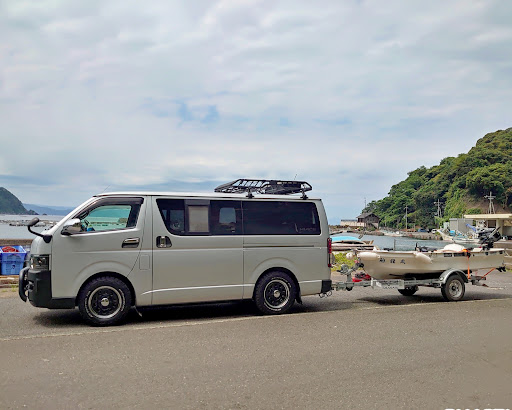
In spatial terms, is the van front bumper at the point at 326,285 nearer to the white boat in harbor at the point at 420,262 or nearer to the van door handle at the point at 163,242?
the white boat in harbor at the point at 420,262

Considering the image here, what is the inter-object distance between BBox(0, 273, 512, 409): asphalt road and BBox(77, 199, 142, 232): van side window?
1.65 m

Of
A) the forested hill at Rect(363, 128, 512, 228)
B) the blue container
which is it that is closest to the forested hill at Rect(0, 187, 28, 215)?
the forested hill at Rect(363, 128, 512, 228)

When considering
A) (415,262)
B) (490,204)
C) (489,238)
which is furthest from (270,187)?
(490,204)

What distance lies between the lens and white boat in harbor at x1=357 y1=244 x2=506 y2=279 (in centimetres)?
1055

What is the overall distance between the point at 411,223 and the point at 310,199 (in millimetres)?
147013

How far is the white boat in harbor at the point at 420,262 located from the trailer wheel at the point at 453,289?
0.29 m

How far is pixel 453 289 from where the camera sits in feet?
35.8

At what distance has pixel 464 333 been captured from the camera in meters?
7.47

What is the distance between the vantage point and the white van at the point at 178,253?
769 cm

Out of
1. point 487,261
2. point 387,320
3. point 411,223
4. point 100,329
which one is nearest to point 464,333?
point 387,320

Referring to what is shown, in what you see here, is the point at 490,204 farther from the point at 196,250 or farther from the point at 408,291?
the point at 196,250

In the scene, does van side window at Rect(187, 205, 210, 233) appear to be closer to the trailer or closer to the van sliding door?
the van sliding door

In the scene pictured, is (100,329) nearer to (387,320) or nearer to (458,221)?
(387,320)

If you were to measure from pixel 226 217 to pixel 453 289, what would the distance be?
5.72 metres
